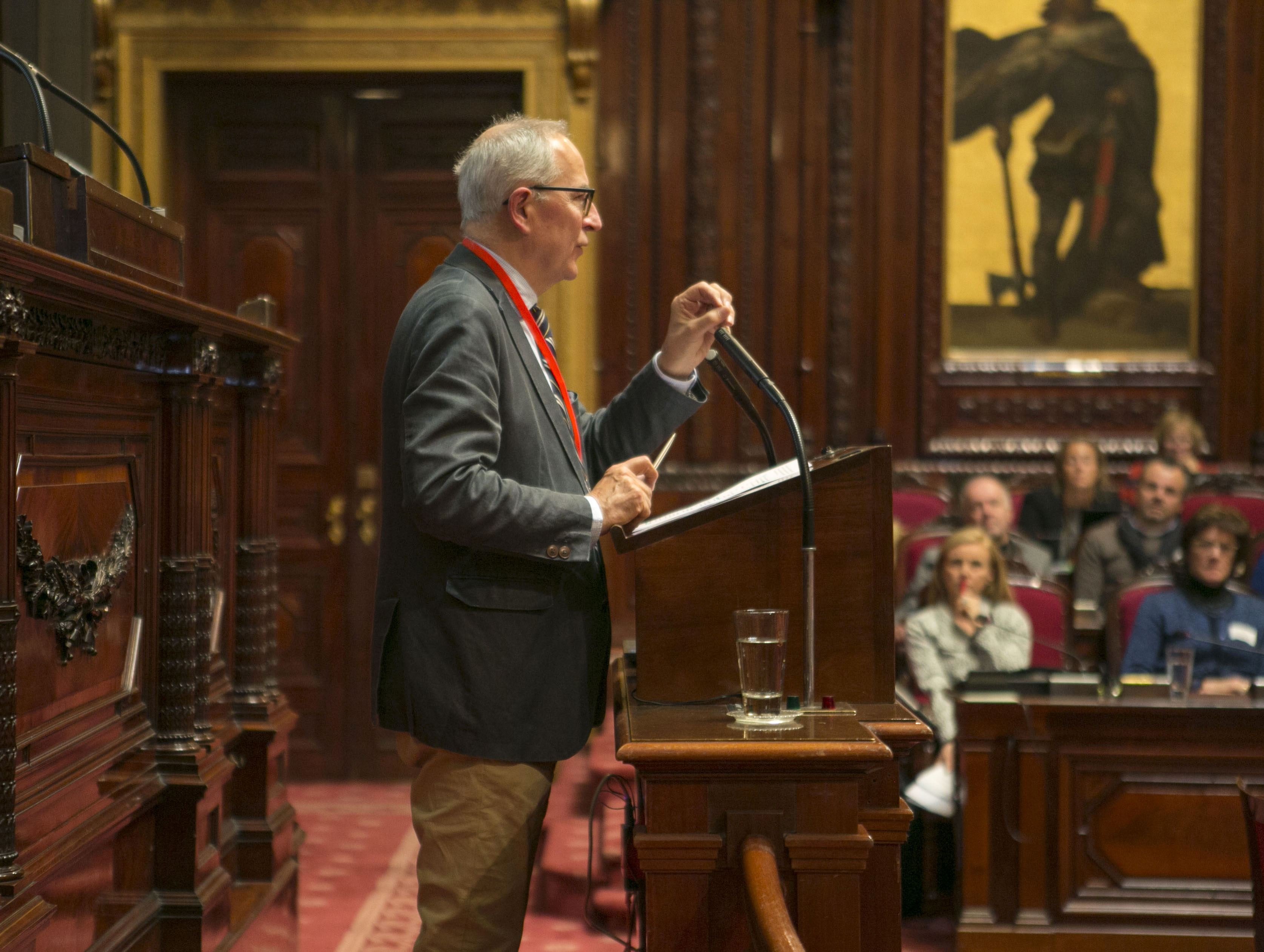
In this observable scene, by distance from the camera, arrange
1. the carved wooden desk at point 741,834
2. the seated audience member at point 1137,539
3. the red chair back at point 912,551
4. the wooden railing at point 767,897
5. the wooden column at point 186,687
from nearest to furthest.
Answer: the wooden railing at point 767,897 < the carved wooden desk at point 741,834 < the wooden column at point 186,687 < the red chair back at point 912,551 < the seated audience member at point 1137,539

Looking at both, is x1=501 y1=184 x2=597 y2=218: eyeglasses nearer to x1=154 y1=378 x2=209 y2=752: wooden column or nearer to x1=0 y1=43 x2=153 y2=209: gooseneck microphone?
x1=0 y1=43 x2=153 y2=209: gooseneck microphone

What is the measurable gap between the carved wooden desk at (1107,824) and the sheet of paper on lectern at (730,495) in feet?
6.19

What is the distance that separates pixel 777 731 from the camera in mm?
1598

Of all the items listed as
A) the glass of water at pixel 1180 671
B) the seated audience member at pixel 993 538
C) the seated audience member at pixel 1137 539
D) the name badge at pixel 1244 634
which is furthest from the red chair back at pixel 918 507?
the glass of water at pixel 1180 671

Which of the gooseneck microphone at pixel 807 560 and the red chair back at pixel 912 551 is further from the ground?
the gooseneck microphone at pixel 807 560

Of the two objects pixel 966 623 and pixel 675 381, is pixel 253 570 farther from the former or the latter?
pixel 966 623

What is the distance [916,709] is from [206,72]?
4148 mm

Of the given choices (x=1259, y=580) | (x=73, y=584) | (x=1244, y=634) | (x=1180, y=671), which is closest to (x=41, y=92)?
(x=73, y=584)

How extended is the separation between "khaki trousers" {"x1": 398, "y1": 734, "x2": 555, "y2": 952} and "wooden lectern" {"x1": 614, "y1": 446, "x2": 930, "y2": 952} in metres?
0.19

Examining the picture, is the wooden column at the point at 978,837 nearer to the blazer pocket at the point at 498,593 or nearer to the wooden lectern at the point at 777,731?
the wooden lectern at the point at 777,731

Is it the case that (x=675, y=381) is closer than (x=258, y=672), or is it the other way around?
(x=675, y=381)

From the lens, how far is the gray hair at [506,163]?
6.28ft

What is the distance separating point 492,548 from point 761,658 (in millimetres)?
407

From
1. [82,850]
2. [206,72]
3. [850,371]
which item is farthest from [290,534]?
[82,850]
